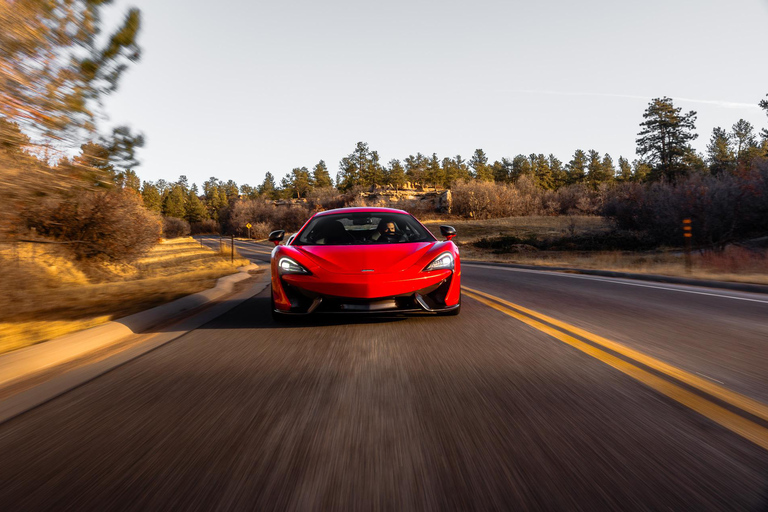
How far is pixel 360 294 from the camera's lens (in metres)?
5.05

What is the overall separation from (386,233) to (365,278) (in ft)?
6.25

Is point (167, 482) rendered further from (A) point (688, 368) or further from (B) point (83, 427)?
(A) point (688, 368)

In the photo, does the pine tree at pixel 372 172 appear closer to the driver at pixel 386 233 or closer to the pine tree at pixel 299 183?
the pine tree at pixel 299 183

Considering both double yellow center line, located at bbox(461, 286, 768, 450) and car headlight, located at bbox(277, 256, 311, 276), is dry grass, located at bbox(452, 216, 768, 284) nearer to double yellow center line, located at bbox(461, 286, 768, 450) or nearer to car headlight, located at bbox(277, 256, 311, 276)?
double yellow center line, located at bbox(461, 286, 768, 450)

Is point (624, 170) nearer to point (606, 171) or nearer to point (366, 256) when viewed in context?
point (606, 171)

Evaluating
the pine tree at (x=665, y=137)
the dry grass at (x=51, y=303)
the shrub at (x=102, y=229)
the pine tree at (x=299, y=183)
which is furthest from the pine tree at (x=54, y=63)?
the pine tree at (x=299, y=183)

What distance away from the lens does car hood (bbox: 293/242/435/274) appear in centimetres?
518

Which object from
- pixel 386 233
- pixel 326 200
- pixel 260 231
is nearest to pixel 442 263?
pixel 386 233

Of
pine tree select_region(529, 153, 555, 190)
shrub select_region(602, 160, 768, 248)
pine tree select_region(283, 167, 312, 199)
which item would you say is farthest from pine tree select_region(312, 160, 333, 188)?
shrub select_region(602, 160, 768, 248)

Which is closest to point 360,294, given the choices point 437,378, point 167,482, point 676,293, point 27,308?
point 437,378

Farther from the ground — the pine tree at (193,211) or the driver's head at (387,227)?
the pine tree at (193,211)

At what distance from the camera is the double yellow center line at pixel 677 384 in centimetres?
253

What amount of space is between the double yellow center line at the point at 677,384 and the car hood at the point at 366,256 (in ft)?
5.41

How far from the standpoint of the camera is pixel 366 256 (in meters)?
5.32
